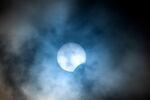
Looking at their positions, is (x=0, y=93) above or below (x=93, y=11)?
below

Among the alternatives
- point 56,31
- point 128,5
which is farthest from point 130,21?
point 56,31

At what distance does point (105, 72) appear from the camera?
525cm

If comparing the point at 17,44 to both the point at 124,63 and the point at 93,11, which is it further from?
the point at 124,63

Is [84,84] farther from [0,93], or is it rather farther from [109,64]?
[0,93]

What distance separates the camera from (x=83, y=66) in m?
5.23

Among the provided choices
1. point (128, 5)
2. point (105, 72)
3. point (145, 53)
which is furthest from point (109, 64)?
point (128, 5)

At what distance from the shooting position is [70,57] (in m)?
5.23

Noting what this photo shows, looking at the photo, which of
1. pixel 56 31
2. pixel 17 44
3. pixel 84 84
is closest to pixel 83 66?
pixel 84 84

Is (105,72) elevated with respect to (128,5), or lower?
lower

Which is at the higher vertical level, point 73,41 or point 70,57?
point 73,41

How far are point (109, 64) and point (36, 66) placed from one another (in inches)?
38.9

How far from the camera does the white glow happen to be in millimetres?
5203

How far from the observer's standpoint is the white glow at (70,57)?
205 inches

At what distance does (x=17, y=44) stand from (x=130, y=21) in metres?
1.55
